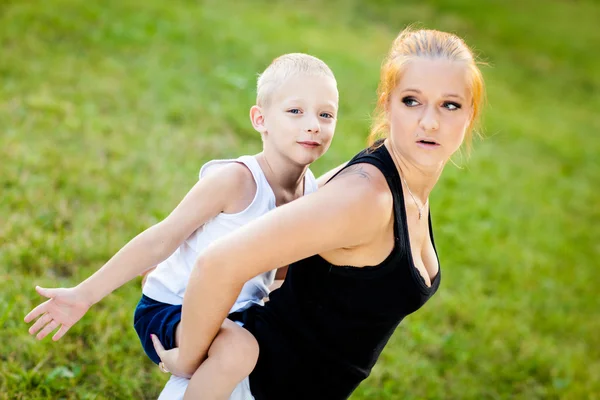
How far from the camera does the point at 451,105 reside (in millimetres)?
2207

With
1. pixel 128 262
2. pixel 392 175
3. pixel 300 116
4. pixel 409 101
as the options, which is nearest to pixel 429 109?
pixel 409 101

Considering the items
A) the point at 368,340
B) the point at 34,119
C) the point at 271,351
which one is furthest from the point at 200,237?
the point at 34,119

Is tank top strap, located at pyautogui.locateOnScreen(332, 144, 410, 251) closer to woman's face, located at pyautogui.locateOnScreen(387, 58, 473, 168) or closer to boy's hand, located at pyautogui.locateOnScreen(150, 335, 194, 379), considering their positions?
woman's face, located at pyautogui.locateOnScreen(387, 58, 473, 168)

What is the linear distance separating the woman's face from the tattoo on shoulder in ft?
0.71

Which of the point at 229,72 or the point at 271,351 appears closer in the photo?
the point at 271,351

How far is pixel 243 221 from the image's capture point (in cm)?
227

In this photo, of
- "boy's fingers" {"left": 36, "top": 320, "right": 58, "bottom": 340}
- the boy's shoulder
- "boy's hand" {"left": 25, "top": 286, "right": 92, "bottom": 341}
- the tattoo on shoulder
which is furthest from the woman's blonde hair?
"boy's fingers" {"left": 36, "top": 320, "right": 58, "bottom": 340}

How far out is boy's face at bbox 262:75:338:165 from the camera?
2.34 m

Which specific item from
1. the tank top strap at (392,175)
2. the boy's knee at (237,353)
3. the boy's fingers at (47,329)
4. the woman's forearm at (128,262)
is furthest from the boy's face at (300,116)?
the boy's fingers at (47,329)

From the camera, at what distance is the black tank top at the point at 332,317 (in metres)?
2.09

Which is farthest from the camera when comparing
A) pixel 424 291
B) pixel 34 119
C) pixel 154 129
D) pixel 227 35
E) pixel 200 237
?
pixel 227 35

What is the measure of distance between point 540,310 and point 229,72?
15.0 ft

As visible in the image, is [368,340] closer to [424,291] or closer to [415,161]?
[424,291]

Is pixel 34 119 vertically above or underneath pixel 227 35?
underneath
